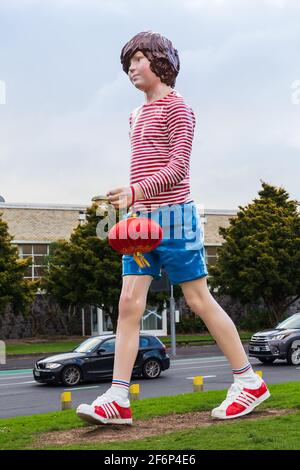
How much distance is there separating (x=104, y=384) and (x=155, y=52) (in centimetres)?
1290

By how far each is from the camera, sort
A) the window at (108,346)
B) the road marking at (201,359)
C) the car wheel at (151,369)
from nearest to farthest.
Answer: the window at (108,346)
the car wheel at (151,369)
the road marking at (201,359)

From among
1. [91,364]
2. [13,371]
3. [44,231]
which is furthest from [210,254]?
[91,364]

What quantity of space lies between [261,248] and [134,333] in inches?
1098

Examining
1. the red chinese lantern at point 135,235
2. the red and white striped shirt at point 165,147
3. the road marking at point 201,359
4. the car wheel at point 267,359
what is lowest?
the road marking at point 201,359

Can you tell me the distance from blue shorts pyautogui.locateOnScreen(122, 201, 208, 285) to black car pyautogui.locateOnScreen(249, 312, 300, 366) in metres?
14.9

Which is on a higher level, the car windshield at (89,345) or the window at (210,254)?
the window at (210,254)

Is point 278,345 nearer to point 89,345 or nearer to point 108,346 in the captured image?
point 108,346

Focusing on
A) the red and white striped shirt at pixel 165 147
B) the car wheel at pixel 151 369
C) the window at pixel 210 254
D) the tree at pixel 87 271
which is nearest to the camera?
the red and white striped shirt at pixel 165 147

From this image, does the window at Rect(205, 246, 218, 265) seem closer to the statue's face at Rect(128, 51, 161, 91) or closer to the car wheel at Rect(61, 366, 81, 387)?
the car wheel at Rect(61, 366, 81, 387)

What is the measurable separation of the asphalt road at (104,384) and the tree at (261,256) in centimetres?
916

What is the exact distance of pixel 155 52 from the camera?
560 cm

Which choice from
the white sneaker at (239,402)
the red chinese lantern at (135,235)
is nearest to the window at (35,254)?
the white sneaker at (239,402)

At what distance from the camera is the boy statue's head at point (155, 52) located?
5586 mm

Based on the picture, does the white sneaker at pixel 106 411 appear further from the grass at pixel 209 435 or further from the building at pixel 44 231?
the building at pixel 44 231
